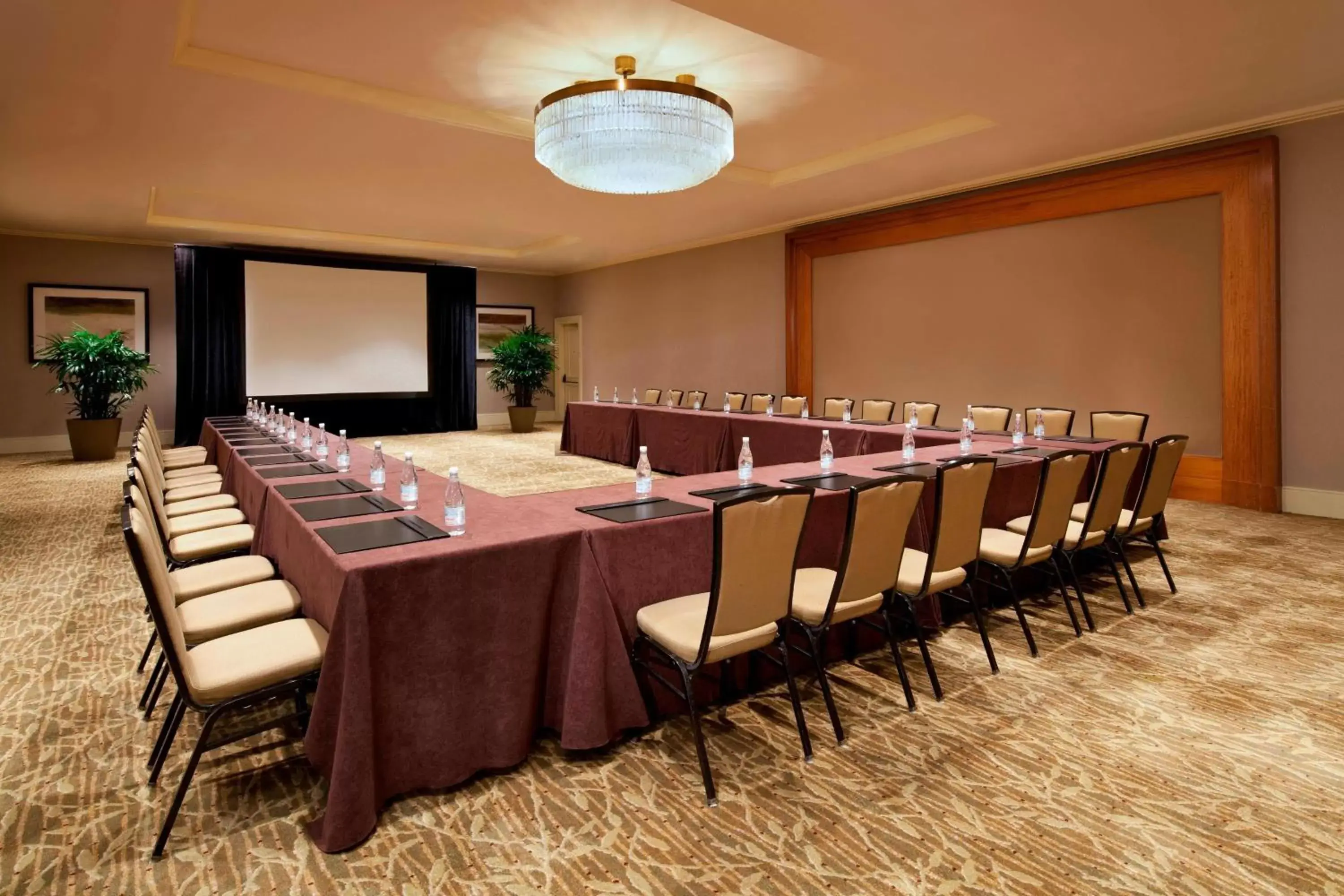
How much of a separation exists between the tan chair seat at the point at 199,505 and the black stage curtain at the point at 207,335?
7.33m

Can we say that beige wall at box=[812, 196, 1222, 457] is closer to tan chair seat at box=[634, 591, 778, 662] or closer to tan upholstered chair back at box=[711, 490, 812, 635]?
tan upholstered chair back at box=[711, 490, 812, 635]

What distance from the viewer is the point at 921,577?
2713 millimetres

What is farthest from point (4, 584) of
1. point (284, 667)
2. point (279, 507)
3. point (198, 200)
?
point (198, 200)

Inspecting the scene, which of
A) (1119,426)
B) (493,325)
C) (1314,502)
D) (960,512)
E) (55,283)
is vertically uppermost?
(55,283)

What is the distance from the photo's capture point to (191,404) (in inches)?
425

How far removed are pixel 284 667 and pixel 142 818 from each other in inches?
21.0

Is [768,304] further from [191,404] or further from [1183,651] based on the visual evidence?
[191,404]

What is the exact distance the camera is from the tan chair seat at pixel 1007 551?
3096mm

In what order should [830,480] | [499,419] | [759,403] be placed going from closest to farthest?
[830,480] < [759,403] < [499,419]

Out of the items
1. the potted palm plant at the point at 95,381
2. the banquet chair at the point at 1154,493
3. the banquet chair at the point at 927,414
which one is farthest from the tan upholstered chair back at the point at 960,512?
the potted palm plant at the point at 95,381

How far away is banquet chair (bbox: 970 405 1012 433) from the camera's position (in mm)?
5953

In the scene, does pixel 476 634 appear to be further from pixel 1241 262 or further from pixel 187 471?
pixel 1241 262

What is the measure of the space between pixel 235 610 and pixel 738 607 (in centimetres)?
158

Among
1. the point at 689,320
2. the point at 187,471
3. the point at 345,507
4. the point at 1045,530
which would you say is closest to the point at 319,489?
the point at 345,507
